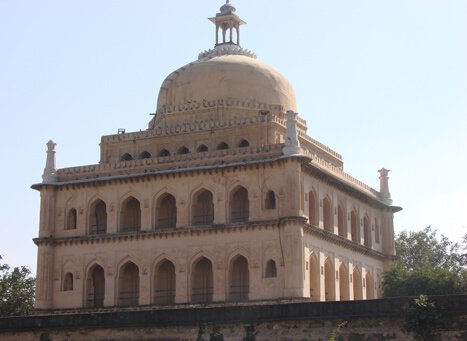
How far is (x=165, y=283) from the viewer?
4009 centimetres

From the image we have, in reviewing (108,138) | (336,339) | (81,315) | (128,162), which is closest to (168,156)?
(128,162)

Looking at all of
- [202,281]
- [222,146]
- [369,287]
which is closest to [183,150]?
[222,146]

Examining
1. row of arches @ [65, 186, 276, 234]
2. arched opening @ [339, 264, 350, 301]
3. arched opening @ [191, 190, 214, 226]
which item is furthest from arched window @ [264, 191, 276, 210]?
arched opening @ [339, 264, 350, 301]

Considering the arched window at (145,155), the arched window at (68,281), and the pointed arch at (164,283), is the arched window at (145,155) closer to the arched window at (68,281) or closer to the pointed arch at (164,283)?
the pointed arch at (164,283)

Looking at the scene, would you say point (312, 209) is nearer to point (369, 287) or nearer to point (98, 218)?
point (369, 287)

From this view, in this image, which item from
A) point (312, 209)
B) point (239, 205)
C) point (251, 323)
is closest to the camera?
point (251, 323)

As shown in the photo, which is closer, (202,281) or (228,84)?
(202,281)

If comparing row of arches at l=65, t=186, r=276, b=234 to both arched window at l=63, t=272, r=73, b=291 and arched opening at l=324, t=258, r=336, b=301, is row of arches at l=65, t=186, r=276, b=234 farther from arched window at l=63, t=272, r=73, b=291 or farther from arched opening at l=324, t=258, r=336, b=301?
arched opening at l=324, t=258, r=336, b=301

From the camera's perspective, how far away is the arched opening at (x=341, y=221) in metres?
43.2

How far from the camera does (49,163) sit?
42406 millimetres

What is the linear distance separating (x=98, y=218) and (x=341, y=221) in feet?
36.2

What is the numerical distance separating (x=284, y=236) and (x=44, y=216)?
1127 cm

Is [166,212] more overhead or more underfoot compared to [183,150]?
more underfoot

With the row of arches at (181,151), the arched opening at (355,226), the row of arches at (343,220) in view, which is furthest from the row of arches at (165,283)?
the arched opening at (355,226)
